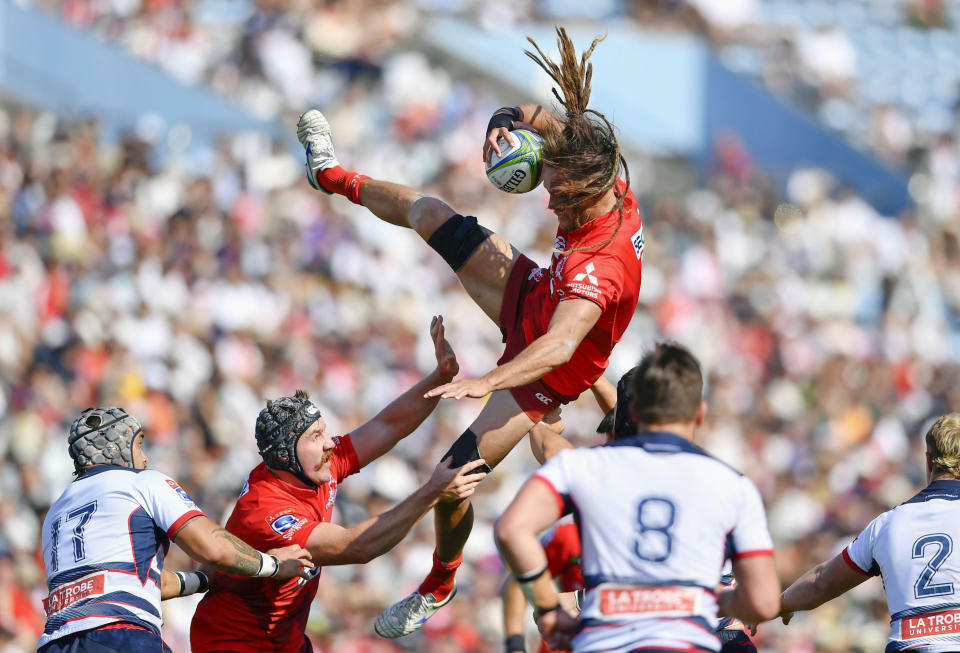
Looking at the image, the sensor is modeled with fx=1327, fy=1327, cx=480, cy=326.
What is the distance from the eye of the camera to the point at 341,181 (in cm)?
756

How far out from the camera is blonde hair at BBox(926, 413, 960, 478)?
592 centimetres

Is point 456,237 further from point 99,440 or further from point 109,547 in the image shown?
point 109,547

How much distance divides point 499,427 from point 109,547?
1.98 metres

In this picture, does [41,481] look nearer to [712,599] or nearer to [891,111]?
[712,599]

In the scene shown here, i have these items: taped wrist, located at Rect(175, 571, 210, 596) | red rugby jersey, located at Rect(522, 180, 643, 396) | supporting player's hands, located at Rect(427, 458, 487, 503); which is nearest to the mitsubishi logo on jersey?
red rugby jersey, located at Rect(522, 180, 643, 396)

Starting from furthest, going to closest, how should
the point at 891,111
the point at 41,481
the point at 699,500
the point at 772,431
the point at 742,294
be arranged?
the point at 891,111
the point at 742,294
the point at 772,431
the point at 41,481
the point at 699,500

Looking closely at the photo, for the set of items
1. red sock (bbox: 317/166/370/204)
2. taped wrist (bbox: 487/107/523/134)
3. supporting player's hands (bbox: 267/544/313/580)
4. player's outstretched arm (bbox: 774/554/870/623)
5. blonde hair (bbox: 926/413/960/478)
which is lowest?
player's outstretched arm (bbox: 774/554/870/623)

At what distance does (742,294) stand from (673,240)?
144cm

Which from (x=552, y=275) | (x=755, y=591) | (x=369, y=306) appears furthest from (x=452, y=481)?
(x=369, y=306)

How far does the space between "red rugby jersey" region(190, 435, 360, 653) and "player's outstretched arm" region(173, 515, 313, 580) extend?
30 centimetres

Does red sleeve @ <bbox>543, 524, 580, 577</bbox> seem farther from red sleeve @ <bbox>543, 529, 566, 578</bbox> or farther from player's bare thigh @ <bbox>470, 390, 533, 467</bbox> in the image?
player's bare thigh @ <bbox>470, 390, 533, 467</bbox>

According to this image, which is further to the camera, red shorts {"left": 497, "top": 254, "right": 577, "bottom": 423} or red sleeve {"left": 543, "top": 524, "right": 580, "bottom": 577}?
red shorts {"left": 497, "top": 254, "right": 577, "bottom": 423}

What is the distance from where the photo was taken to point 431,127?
61.5 ft

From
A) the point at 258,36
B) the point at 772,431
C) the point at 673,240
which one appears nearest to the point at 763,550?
the point at 772,431
